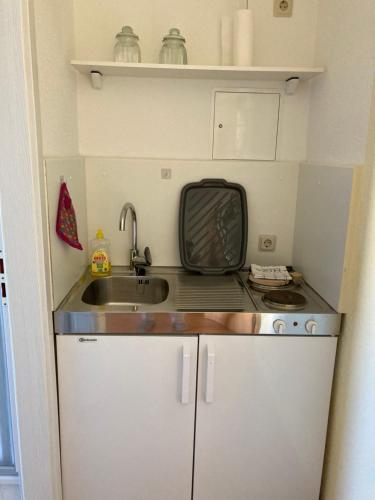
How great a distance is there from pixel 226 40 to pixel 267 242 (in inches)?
34.7

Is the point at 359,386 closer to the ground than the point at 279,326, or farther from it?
closer to the ground

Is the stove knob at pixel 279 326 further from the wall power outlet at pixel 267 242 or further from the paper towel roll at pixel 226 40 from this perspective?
the paper towel roll at pixel 226 40

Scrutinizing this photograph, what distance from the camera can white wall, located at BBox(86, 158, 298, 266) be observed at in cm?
171

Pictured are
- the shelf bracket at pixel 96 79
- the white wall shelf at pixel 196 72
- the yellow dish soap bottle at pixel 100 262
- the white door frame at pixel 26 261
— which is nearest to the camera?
the white door frame at pixel 26 261

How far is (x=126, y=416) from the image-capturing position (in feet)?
4.46

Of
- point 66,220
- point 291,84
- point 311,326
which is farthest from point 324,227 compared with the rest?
point 66,220

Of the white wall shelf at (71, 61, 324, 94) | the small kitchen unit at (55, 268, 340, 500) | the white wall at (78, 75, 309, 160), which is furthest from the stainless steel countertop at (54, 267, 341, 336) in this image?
the white wall shelf at (71, 61, 324, 94)

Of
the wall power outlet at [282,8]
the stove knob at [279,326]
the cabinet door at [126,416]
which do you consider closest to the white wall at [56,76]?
the cabinet door at [126,416]

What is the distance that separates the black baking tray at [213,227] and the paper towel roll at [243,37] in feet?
1.61

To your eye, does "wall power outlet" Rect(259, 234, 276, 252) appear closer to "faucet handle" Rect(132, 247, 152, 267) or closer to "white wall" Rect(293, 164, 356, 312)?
"white wall" Rect(293, 164, 356, 312)

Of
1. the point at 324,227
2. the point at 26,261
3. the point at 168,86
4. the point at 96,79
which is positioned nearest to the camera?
the point at 26,261

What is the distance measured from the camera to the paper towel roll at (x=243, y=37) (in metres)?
1.49

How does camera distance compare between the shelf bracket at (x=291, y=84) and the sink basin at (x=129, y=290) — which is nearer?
the shelf bracket at (x=291, y=84)

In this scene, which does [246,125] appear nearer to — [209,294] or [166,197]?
[166,197]
